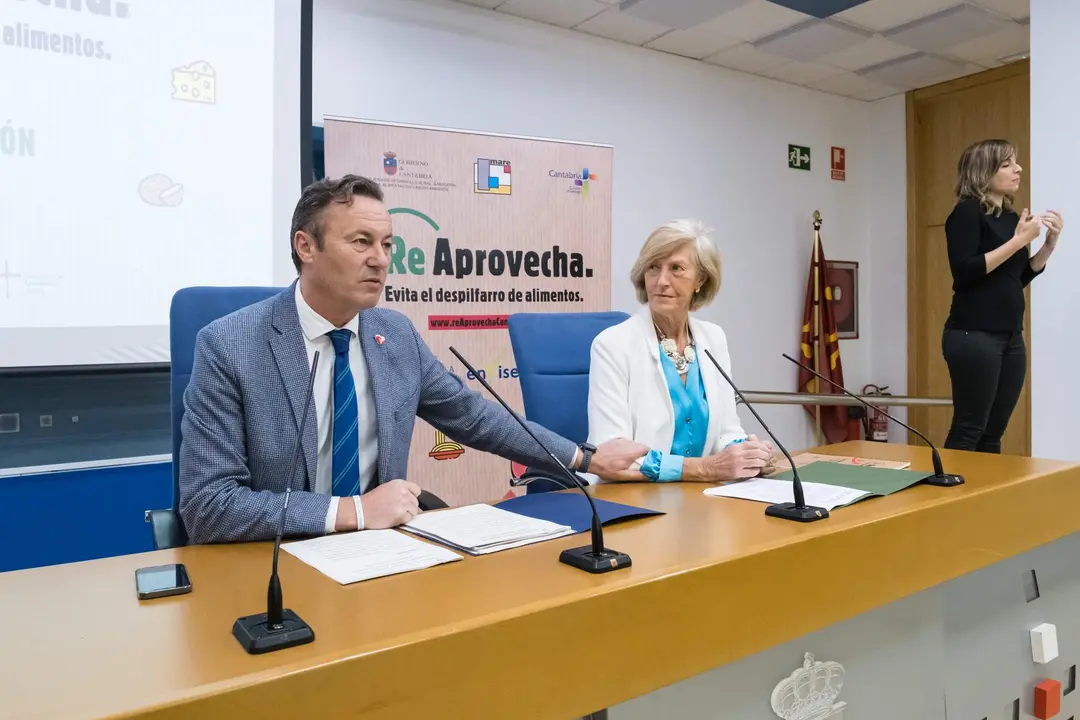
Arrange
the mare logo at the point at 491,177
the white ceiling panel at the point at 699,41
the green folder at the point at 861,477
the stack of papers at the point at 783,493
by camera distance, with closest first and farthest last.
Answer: the stack of papers at the point at 783,493 → the green folder at the point at 861,477 → the mare logo at the point at 491,177 → the white ceiling panel at the point at 699,41

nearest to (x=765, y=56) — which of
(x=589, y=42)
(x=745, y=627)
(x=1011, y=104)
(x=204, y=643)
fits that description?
(x=589, y=42)

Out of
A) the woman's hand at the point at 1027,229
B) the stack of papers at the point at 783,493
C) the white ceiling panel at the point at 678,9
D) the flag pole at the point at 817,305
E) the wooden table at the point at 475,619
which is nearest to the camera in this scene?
the wooden table at the point at 475,619

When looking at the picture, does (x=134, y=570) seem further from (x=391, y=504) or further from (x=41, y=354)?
(x=41, y=354)

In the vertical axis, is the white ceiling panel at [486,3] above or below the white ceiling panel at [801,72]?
below

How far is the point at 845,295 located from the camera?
203 inches

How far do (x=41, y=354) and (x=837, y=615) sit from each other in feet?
7.47

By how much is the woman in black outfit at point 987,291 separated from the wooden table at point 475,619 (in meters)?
1.74

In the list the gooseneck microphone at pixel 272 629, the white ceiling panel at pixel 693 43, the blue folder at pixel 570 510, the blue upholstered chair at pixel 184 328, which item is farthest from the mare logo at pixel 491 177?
the gooseneck microphone at pixel 272 629

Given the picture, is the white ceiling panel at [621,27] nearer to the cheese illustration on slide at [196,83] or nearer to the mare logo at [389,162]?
the mare logo at [389,162]

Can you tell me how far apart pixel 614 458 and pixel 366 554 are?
26.7 inches

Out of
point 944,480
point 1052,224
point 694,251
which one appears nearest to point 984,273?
point 1052,224

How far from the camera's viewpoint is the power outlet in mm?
2436

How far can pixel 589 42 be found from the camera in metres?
4.04

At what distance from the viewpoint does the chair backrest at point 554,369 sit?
2.05 meters
